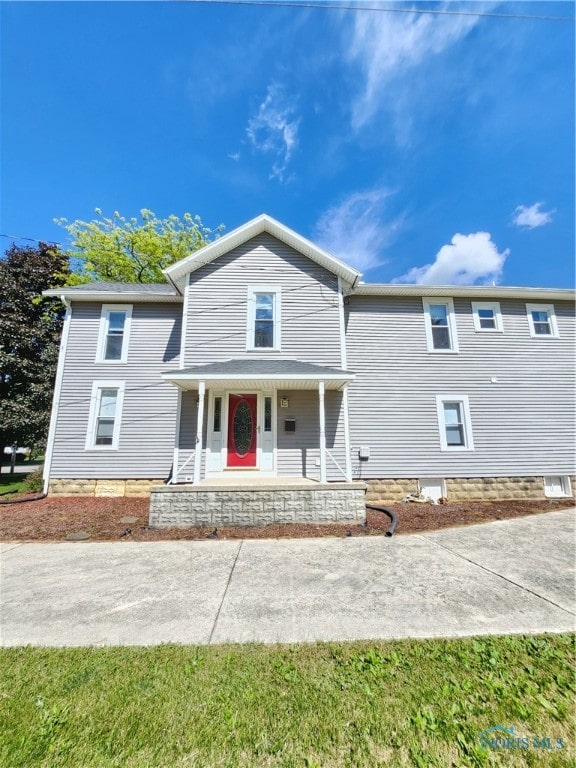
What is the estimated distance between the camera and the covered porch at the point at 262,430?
867 cm

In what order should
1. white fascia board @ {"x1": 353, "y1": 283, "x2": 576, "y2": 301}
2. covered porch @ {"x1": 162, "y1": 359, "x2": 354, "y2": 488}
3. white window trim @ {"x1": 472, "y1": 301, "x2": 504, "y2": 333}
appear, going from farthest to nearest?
white window trim @ {"x1": 472, "y1": 301, "x2": 504, "y2": 333} < white fascia board @ {"x1": 353, "y1": 283, "x2": 576, "y2": 301} < covered porch @ {"x1": 162, "y1": 359, "x2": 354, "y2": 488}

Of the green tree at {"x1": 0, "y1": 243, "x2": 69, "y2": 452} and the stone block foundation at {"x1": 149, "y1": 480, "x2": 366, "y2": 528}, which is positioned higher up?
the green tree at {"x1": 0, "y1": 243, "x2": 69, "y2": 452}

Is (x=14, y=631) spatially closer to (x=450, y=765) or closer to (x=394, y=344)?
(x=450, y=765)

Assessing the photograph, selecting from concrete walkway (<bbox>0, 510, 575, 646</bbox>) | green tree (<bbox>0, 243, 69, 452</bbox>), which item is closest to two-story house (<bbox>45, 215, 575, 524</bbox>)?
concrete walkway (<bbox>0, 510, 575, 646</bbox>)

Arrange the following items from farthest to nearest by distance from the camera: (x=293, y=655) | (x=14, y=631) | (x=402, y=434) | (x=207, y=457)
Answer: (x=402, y=434), (x=207, y=457), (x=14, y=631), (x=293, y=655)

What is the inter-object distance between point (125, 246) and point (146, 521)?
18.2m

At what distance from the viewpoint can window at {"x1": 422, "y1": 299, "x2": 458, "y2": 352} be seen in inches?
410

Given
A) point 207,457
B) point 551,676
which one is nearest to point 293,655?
point 551,676

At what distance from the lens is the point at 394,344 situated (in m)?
10.2

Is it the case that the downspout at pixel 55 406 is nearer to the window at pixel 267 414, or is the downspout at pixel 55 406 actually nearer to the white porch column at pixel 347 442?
the window at pixel 267 414

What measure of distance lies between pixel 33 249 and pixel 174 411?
15.6 meters

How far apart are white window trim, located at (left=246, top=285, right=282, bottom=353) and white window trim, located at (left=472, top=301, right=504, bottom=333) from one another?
6.49 m

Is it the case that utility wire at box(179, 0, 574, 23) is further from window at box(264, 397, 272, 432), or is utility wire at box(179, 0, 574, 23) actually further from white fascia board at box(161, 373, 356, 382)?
window at box(264, 397, 272, 432)

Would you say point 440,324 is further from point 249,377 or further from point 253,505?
point 253,505
